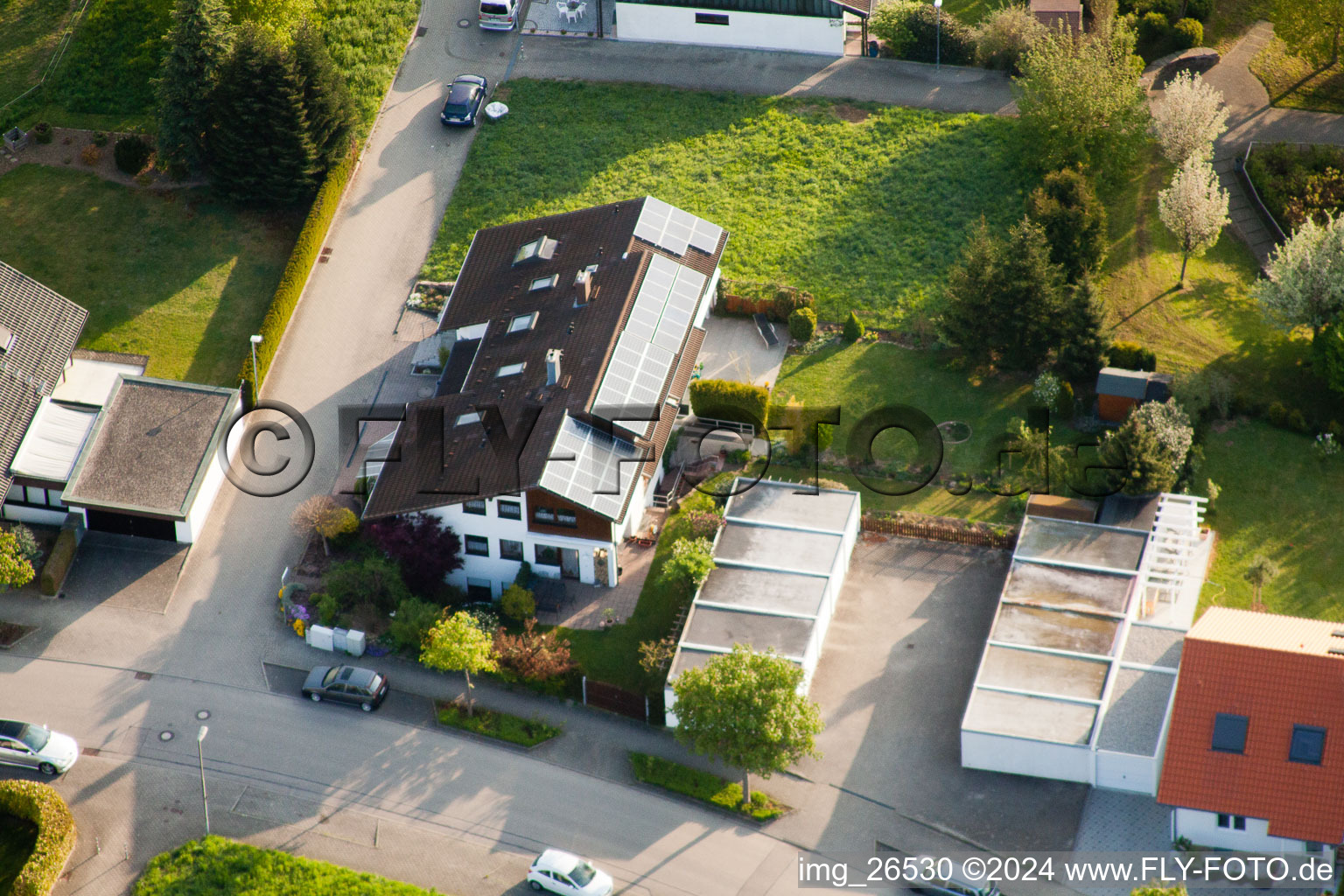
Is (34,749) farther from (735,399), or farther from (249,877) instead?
(735,399)

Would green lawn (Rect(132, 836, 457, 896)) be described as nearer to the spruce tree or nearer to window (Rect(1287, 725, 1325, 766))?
window (Rect(1287, 725, 1325, 766))

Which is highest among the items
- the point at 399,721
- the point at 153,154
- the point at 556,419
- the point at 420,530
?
the point at 153,154

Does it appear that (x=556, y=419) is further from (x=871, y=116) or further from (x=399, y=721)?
(x=871, y=116)

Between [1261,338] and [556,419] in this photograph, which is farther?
[1261,338]

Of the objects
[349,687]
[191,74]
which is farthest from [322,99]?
[349,687]

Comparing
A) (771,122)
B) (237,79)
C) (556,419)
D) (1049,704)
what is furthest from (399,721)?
(771,122)
